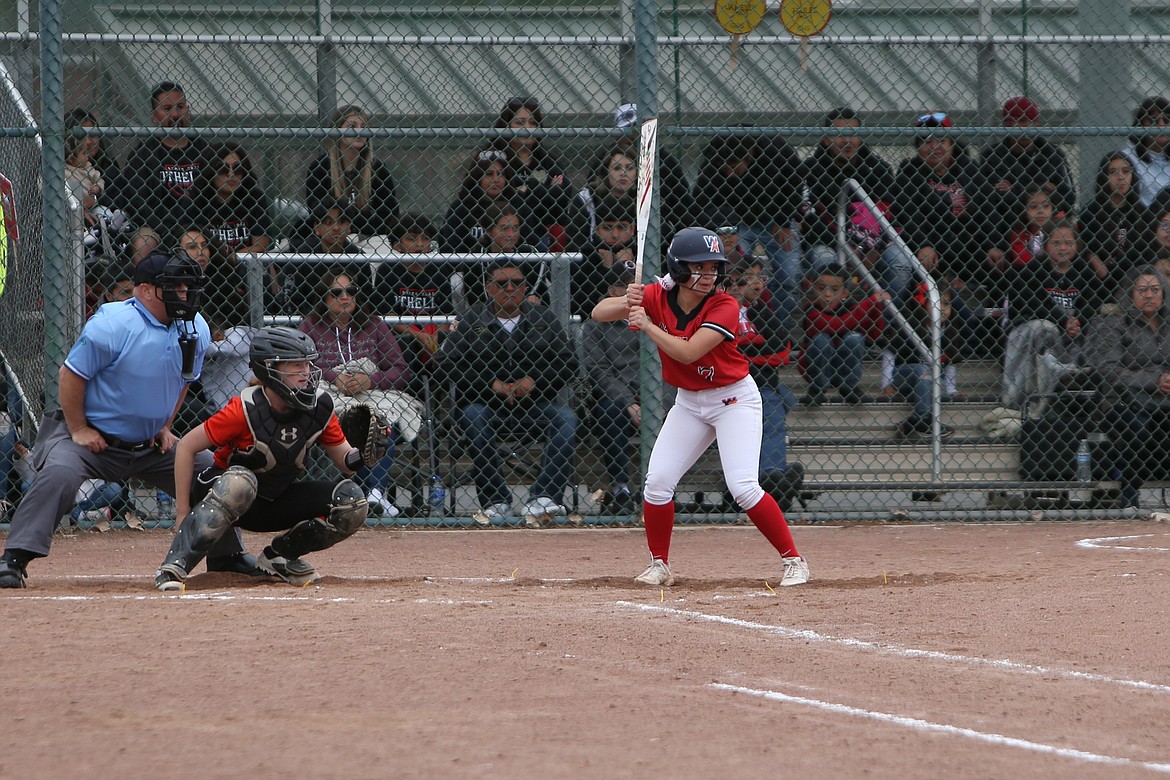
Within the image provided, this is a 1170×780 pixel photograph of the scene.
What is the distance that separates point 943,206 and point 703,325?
12.6ft

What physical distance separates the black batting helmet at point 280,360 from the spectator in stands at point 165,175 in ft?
9.19

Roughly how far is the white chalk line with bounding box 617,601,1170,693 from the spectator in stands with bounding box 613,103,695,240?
3.80 metres

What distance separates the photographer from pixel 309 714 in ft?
12.3

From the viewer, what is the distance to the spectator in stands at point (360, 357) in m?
8.58

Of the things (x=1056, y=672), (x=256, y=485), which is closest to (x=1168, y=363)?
(x=1056, y=672)

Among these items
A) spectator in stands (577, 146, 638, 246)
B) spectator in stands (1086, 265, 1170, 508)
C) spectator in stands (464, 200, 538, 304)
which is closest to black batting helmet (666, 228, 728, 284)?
spectator in stands (577, 146, 638, 246)

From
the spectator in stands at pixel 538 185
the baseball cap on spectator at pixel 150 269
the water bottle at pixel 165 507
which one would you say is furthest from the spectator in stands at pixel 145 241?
the spectator in stands at pixel 538 185

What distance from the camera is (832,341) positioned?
9.35 metres

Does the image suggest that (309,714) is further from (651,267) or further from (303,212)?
(303,212)

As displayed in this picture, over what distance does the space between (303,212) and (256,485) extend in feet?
11.3

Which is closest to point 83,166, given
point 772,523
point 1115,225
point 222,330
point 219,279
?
point 219,279

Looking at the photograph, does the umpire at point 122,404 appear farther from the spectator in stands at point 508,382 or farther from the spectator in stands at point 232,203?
the spectator in stands at point 508,382

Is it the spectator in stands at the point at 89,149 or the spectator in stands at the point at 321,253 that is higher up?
the spectator in stands at the point at 89,149

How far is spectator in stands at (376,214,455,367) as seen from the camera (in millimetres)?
8828
